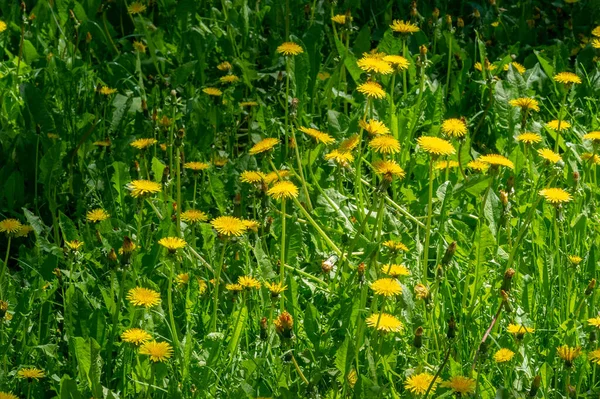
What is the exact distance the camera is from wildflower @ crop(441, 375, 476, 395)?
1867 mm

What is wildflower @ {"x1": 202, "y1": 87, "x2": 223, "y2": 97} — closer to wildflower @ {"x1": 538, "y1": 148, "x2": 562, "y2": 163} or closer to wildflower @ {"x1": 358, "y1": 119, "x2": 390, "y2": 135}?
wildflower @ {"x1": 358, "y1": 119, "x2": 390, "y2": 135}

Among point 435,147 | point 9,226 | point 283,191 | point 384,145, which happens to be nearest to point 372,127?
point 384,145

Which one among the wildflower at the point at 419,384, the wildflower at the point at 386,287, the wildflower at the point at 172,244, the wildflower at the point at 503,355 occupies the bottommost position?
the wildflower at the point at 419,384

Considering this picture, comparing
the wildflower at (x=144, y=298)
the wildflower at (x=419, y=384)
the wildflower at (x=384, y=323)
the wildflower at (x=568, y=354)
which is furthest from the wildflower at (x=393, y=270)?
the wildflower at (x=144, y=298)

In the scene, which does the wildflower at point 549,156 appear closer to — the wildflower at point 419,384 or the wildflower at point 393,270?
the wildflower at point 393,270

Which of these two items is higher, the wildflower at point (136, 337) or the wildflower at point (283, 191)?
the wildflower at point (283, 191)

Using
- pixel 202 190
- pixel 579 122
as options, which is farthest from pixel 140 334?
pixel 579 122

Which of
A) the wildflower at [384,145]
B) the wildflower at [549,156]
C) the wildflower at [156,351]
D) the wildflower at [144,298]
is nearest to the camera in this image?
the wildflower at [156,351]

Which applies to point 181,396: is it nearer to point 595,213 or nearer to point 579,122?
point 595,213

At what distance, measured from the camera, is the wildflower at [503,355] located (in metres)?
1.96

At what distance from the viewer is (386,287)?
2002mm

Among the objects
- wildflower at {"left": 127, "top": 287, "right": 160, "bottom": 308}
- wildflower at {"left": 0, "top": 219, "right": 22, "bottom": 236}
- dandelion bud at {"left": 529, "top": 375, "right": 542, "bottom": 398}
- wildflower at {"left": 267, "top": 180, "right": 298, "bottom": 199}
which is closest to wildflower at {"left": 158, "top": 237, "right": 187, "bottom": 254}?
wildflower at {"left": 127, "top": 287, "right": 160, "bottom": 308}

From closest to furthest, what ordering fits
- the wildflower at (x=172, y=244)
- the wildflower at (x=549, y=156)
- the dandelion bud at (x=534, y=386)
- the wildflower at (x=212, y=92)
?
the dandelion bud at (x=534, y=386) < the wildflower at (x=172, y=244) < the wildflower at (x=549, y=156) < the wildflower at (x=212, y=92)

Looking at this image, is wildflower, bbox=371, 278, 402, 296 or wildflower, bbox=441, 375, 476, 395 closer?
wildflower, bbox=441, 375, 476, 395
